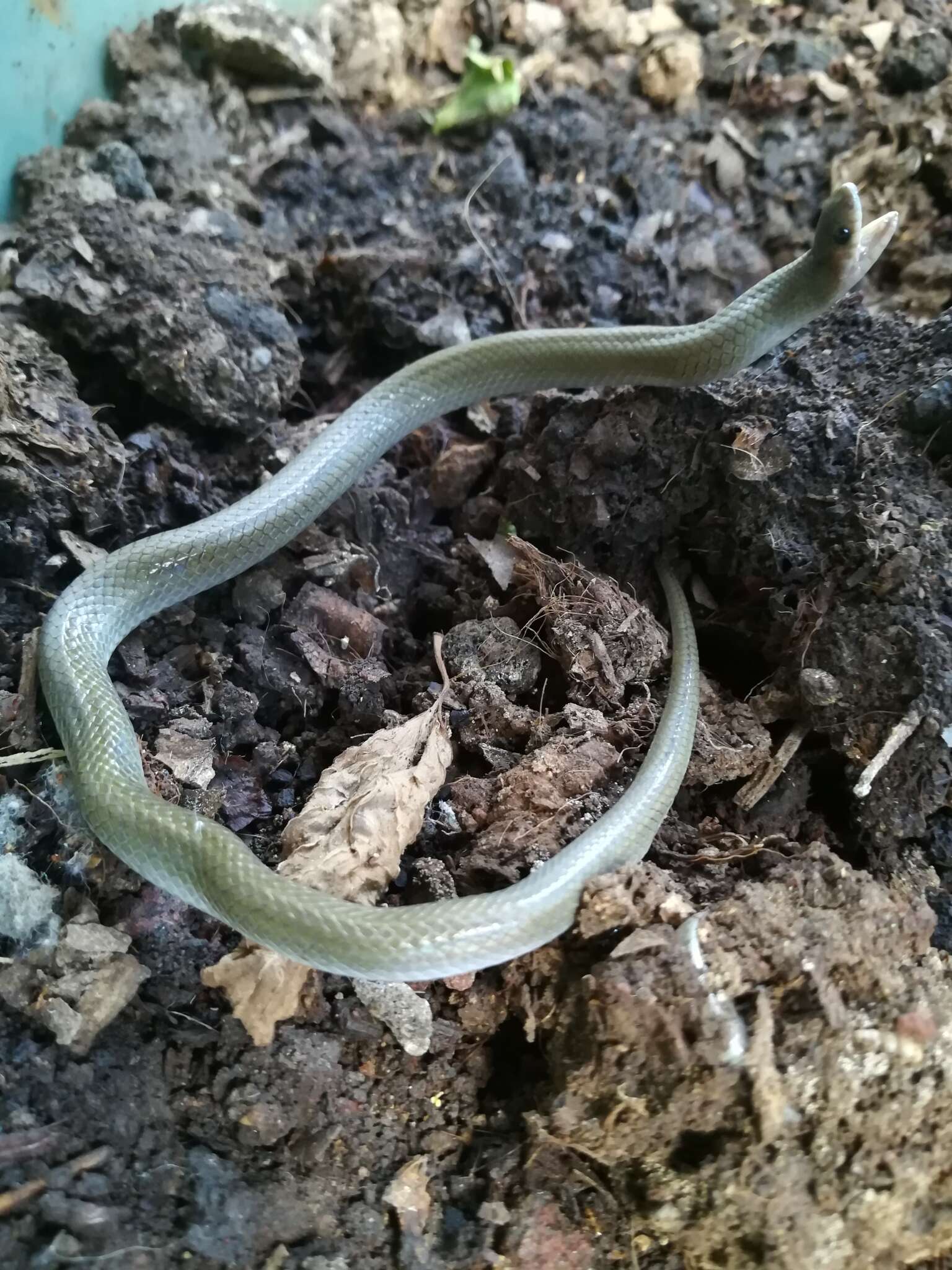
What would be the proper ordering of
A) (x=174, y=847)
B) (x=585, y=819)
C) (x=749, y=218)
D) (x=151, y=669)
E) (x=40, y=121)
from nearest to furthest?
(x=174, y=847) → (x=585, y=819) → (x=151, y=669) → (x=40, y=121) → (x=749, y=218)

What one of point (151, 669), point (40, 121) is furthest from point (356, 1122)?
point (40, 121)

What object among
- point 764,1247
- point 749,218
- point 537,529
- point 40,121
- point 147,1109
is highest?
point 40,121

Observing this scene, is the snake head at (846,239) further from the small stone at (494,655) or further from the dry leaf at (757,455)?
the small stone at (494,655)

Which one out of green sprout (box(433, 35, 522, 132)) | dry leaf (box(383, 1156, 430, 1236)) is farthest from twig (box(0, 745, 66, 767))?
green sprout (box(433, 35, 522, 132))

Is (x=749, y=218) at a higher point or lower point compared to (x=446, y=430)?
higher

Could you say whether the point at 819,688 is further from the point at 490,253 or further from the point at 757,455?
the point at 490,253

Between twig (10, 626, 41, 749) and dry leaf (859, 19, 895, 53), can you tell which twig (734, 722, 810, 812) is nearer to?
twig (10, 626, 41, 749)

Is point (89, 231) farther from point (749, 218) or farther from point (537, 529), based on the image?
point (749, 218)
